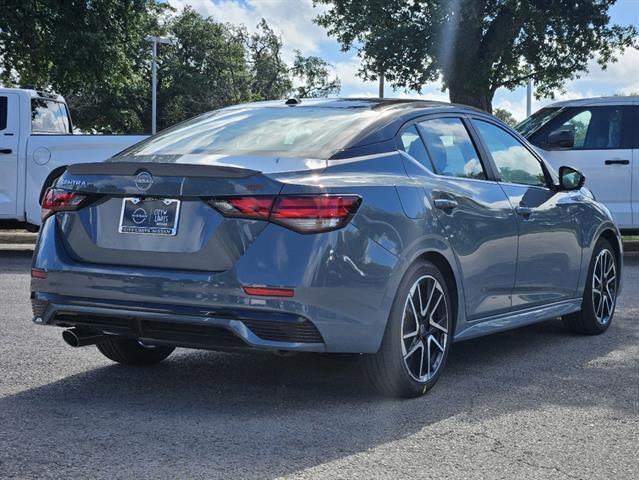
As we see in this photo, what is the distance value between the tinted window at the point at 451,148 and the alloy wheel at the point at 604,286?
1.90 m

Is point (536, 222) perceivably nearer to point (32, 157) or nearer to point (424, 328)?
point (424, 328)

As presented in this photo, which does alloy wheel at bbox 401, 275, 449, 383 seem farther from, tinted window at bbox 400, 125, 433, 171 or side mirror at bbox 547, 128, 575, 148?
side mirror at bbox 547, 128, 575, 148

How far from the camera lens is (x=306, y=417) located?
5.02 m

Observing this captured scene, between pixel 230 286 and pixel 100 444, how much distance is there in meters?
0.92

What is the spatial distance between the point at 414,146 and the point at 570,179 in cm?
201

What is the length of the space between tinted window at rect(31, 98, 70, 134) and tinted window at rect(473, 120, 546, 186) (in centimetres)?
878

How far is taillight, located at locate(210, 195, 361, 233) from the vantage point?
481 cm

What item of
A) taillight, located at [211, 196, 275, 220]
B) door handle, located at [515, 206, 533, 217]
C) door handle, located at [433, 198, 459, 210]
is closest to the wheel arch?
door handle, located at [433, 198, 459, 210]

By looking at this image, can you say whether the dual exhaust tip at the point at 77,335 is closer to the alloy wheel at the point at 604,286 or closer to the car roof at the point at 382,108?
the car roof at the point at 382,108

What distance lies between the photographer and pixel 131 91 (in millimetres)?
54844

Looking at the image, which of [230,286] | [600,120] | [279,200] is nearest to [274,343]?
[230,286]

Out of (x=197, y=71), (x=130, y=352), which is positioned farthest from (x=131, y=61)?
(x=197, y=71)

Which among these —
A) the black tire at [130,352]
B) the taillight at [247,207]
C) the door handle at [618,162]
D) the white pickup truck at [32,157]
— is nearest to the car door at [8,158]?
the white pickup truck at [32,157]

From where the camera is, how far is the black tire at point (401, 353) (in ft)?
17.1
